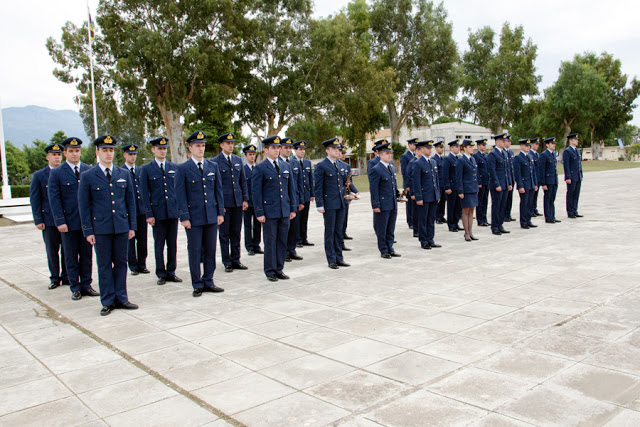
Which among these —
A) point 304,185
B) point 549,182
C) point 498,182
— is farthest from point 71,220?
point 549,182

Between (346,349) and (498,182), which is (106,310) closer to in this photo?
(346,349)

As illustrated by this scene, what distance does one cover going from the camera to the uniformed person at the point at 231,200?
8.38m

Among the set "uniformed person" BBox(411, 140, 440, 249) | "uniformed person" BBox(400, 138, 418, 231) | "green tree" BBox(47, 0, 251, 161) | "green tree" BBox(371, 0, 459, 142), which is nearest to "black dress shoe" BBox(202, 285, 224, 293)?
"uniformed person" BBox(411, 140, 440, 249)

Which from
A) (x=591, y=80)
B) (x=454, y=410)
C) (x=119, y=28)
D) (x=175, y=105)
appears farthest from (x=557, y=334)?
(x=591, y=80)

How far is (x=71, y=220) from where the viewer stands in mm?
6898

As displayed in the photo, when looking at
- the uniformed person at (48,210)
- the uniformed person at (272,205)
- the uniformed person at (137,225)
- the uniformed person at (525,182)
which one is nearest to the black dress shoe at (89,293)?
the uniformed person at (48,210)

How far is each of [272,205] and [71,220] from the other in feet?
8.94

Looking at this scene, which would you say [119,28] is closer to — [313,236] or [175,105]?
[175,105]

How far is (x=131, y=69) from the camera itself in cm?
2647

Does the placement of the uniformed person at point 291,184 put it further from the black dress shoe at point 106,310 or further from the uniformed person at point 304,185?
the black dress shoe at point 106,310

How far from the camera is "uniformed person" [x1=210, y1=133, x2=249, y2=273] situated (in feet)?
27.5

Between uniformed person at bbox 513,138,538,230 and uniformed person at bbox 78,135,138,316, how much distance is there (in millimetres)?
8656

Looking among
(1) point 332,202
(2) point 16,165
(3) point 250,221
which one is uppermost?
(2) point 16,165

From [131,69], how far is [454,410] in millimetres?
27055
